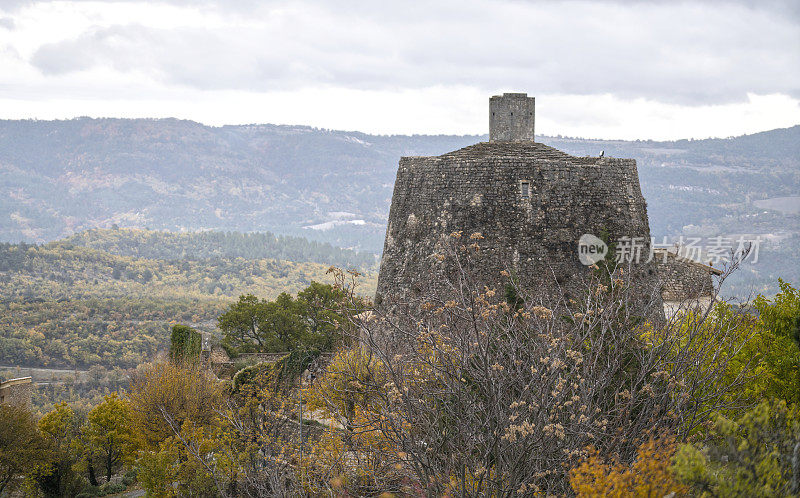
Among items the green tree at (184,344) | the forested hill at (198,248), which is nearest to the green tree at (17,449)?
the green tree at (184,344)

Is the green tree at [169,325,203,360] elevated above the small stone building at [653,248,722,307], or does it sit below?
below

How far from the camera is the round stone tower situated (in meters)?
19.9

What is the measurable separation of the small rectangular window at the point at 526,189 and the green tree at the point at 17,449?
19.5 meters

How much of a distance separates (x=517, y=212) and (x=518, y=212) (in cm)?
3

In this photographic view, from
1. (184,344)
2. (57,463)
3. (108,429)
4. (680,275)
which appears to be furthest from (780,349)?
(57,463)

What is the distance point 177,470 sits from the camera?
21.4 m

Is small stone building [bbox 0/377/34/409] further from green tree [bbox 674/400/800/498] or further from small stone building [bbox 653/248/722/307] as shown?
green tree [bbox 674/400/800/498]

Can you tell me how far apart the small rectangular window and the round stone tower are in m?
0.03

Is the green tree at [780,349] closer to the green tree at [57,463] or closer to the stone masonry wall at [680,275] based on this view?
the stone masonry wall at [680,275]

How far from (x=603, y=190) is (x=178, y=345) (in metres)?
18.8

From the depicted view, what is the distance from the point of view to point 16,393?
30.1 metres

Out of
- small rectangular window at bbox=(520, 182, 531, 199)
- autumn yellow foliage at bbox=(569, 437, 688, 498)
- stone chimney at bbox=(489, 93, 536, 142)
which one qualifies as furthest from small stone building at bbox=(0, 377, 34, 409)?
autumn yellow foliage at bbox=(569, 437, 688, 498)

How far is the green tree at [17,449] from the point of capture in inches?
1014

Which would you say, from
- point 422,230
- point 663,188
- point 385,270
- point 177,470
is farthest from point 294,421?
point 663,188
